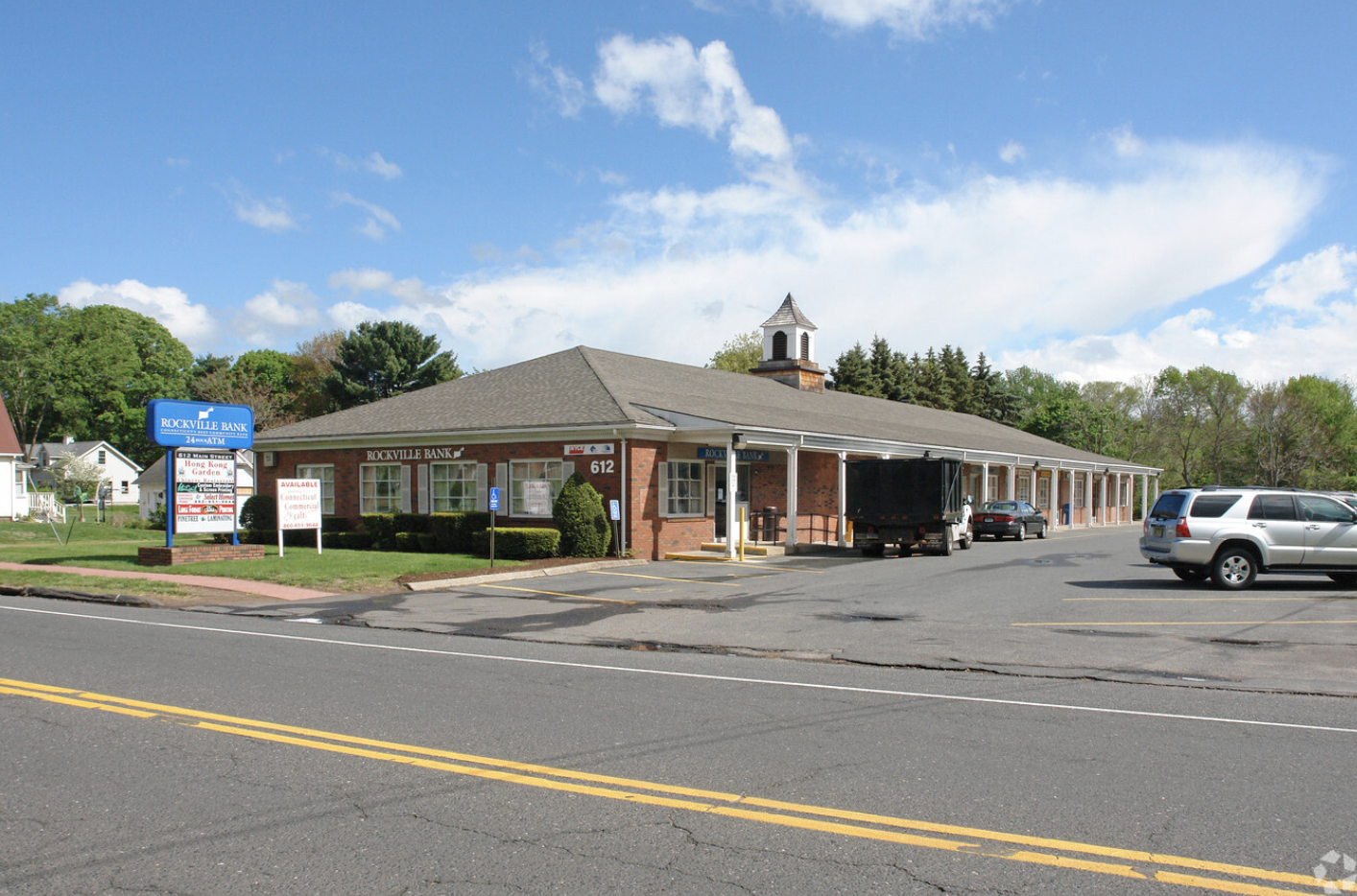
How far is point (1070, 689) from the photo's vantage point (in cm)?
875

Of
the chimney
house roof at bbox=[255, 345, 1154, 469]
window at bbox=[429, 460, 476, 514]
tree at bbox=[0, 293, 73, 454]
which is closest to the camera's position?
house roof at bbox=[255, 345, 1154, 469]

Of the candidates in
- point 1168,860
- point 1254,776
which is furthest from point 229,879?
point 1254,776

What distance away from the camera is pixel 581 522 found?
74.4 ft

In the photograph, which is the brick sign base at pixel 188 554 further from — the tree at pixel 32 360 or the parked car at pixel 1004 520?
the tree at pixel 32 360

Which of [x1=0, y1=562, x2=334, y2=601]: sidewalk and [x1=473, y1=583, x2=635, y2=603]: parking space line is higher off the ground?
[x1=0, y1=562, x2=334, y2=601]: sidewalk

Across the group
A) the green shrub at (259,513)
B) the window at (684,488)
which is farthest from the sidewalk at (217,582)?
the window at (684,488)

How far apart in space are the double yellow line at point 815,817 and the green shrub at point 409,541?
740 inches

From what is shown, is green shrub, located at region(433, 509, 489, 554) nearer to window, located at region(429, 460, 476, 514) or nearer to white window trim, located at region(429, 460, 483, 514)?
white window trim, located at region(429, 460, 483, 514)

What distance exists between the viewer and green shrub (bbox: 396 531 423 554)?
25844 millimetres

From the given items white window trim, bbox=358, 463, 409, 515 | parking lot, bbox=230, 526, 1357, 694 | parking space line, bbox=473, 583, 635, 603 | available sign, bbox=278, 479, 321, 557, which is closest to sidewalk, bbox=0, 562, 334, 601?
parking lot, bbox=230, 526, 1357, 694

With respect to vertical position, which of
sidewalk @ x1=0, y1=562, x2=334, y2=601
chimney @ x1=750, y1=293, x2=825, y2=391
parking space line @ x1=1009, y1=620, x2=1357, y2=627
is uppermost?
chimney @ x1=750, y1=293, x2=825, y2=391

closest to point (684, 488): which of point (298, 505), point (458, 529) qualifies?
point (458, 529)

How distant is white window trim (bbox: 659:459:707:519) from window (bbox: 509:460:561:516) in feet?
8.99

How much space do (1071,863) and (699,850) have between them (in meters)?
1.74
